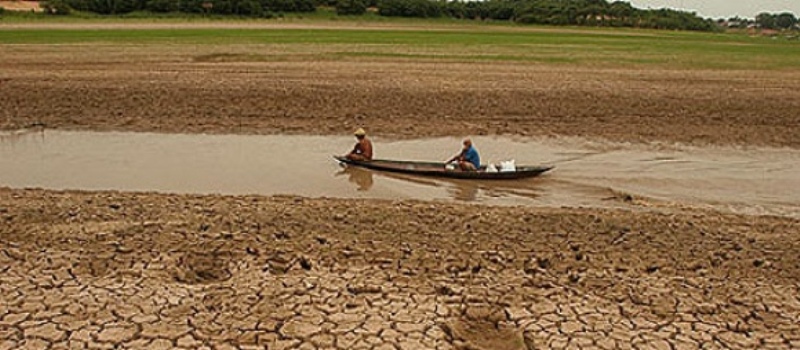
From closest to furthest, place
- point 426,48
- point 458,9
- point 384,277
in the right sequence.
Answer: point 384,277 → point 426,48 → point 458,9

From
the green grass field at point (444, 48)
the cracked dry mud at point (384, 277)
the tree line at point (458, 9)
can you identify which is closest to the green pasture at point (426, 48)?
the green grass field at point (444, 48)

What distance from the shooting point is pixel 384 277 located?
8141 millimetres

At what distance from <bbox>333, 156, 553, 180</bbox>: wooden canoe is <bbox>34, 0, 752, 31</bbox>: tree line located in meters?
62.0

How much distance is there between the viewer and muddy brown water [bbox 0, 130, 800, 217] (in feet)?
41.9

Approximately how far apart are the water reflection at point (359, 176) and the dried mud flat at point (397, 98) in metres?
4.29

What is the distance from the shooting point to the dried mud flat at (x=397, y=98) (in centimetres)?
1894

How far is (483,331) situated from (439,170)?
6729 millimetres

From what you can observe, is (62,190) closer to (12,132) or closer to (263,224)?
(263,224)

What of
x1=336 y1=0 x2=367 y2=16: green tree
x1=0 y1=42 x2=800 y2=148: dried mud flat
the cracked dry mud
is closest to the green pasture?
x1=0 y1=42 x2=800 y2=148: dried mud flat

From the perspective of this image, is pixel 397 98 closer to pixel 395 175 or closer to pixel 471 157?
pixel 395 175

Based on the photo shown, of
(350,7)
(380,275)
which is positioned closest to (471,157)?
(380,275)

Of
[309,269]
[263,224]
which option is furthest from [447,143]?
[309,269]

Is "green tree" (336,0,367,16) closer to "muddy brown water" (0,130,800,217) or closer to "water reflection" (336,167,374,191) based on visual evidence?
"muddy brown water" (0,130,800,217)

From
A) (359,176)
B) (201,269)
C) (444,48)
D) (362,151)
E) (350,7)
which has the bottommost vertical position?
(359,176)
